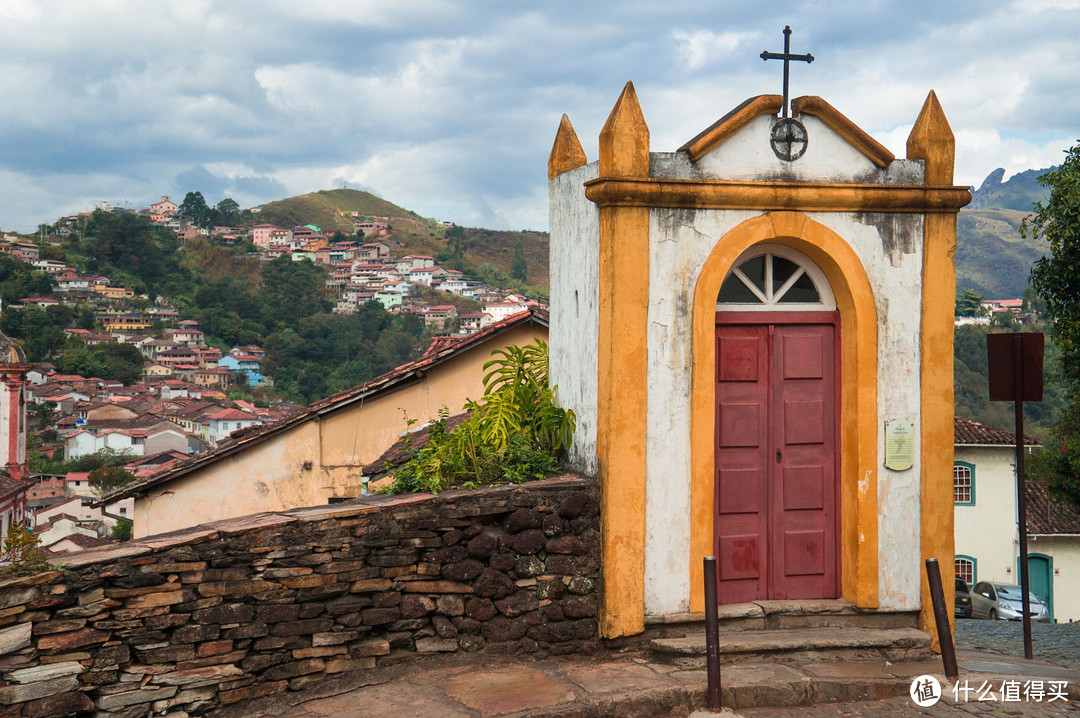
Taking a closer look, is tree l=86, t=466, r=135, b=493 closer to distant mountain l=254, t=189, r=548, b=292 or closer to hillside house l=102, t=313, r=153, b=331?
hillside house l=102, t=313, r=153, b=331

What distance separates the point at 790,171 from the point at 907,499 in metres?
2.47

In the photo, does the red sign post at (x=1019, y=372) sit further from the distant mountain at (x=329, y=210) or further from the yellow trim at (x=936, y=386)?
the distant mountain at (x=329, y=210)

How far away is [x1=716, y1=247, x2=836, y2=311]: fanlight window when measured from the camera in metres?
6.90

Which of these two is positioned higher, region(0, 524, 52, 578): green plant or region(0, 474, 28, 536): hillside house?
region(0, 524, 52, 578): green plant

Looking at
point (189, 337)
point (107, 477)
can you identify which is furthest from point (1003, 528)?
point (189, 337)

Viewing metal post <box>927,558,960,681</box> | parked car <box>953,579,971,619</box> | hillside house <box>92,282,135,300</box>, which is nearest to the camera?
metal post <box>927,558,960,681</box>

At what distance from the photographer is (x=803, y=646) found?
6.38 meters

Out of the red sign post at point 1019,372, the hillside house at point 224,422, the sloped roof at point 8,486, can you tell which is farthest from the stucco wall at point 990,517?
the hillside house at point 224,422

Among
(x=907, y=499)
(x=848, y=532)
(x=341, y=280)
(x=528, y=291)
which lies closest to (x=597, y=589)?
Answer: (x=848, y=532)

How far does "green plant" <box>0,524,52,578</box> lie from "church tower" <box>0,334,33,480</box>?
44.2 meters

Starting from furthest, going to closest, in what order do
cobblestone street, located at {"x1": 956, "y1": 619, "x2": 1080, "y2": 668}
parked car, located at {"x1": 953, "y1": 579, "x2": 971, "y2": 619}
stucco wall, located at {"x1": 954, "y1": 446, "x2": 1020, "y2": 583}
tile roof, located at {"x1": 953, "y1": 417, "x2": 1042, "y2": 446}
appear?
stucco wall, located at {"x1": 954, "y1": 446, "x2": 1020, "y2": 583} < tile roof, located at {"x1": 953, "y1": 417, "x2": 1042, "y2": 446} < parked car, located at {"x1": 953, "y1": 579, "x2": 971, "y2": 619} < cobblestone street, located at {"x1": 956, "y1": 619, "x2": 1080, "y2": 668}

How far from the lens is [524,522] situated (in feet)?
20.6

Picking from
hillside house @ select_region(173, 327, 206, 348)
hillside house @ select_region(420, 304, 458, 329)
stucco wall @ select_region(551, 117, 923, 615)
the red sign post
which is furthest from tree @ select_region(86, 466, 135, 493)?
the red sign post

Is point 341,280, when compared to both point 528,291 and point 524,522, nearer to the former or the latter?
point 528,291
